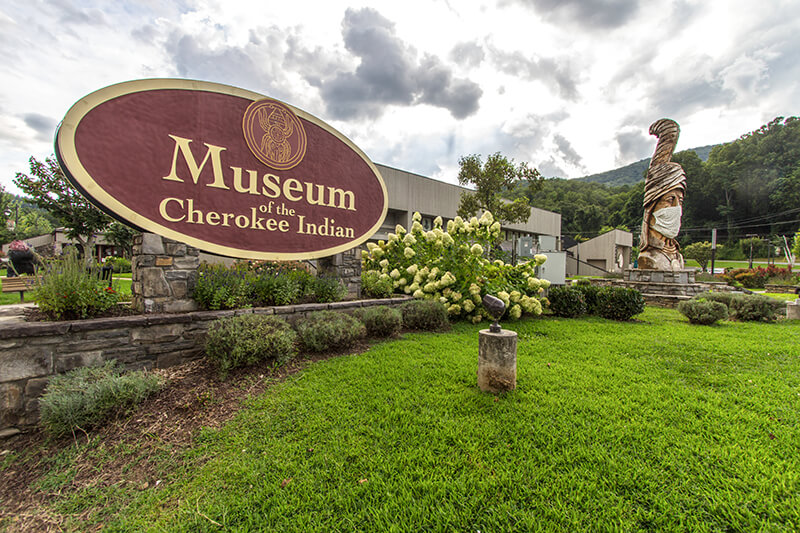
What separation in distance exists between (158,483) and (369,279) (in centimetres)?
483

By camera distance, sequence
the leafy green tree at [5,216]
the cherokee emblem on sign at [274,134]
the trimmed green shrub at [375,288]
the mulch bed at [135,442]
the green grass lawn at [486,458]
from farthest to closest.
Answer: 1. the leafy green tree at [5,216]
2. the trimmed green shrub at [375,288]
3. the cherokee emblem on sign at [274,134]
4. the mulch bed at [135,442]
5. the green grass lawn at [486,458]

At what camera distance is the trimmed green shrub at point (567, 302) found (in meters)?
7.26

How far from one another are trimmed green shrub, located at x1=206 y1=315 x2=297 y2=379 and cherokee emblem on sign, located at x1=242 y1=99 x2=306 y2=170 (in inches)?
104

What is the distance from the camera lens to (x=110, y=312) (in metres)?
3.65

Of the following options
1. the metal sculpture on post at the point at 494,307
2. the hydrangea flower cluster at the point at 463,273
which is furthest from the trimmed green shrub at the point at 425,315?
the metal sculpture on post at the point at 494,307

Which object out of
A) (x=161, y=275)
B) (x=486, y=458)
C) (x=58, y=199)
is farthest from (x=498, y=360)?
(x=58, y=199)

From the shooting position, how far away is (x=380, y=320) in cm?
514

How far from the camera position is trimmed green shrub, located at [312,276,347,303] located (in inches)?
211

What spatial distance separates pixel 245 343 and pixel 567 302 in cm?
697

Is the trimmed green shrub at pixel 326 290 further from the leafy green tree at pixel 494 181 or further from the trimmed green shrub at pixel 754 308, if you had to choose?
the leafy green tree at pixel 494 181

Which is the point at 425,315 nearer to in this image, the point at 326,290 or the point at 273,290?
the point at 326,290

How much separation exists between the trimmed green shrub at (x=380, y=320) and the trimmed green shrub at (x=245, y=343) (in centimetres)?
155

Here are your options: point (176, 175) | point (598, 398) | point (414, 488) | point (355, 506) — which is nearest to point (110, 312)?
point (176, 175)

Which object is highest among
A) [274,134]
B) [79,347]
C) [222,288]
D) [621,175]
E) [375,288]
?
[621,175]
